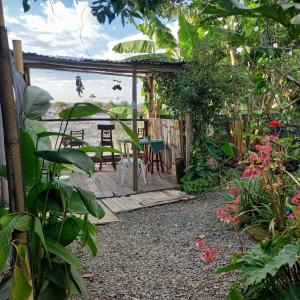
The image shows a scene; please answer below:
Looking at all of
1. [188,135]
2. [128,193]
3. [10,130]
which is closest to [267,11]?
[10,130]

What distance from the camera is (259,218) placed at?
3.54m

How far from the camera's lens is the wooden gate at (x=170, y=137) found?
621cm

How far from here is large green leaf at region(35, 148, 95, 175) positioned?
152 centimetres

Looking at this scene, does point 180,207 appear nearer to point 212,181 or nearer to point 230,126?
point 212,181

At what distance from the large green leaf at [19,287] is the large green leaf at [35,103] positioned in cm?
85

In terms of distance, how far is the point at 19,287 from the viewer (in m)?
1.25

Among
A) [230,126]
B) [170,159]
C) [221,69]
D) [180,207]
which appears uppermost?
[221,69]

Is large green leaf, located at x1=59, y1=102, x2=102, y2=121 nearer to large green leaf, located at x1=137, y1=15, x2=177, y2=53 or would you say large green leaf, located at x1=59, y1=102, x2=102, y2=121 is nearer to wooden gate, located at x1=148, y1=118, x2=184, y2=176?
wooden gate, located at x1=148, y1=118, x2=184, y2=176

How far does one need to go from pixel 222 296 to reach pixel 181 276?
453 mm

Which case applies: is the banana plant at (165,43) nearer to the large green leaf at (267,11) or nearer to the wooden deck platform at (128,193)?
the wooden deck platform at (128,193)

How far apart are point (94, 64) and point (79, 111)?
3688 millimetres

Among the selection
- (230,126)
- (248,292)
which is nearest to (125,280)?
(248,292)

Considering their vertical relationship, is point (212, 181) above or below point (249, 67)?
below

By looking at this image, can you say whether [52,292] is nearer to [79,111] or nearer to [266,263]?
[79,111]
